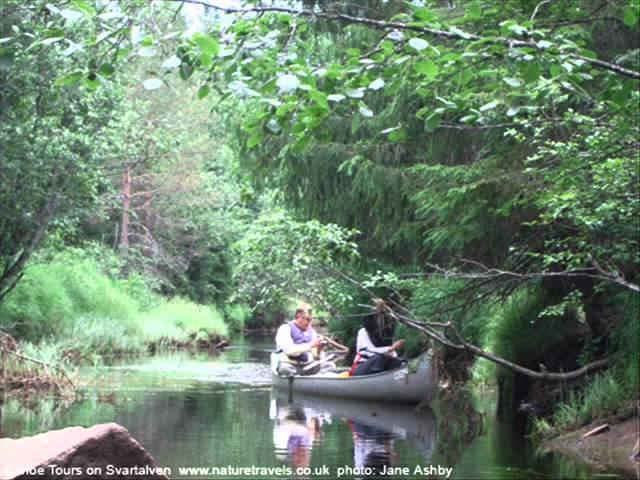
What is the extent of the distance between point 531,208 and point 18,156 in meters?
8.69

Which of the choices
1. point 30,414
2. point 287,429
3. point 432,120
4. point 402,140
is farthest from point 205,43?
point 30,414

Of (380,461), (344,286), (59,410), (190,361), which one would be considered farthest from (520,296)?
(190,361)

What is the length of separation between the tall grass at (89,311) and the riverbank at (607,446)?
11.0 meters

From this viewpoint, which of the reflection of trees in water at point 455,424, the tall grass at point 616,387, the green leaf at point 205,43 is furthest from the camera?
the tall grass at point 616,387

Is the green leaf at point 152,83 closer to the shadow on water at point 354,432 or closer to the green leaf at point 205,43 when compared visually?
the green leaf at point 205,43

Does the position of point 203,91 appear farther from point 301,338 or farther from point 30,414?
point 301,338

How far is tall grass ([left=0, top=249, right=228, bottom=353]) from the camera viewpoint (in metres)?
21.9

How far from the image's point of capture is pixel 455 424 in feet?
45.9

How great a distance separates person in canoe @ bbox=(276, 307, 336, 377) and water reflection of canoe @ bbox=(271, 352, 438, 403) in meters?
0.85

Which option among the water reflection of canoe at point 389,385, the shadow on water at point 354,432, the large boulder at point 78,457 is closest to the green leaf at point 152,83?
the large boulder at point 78,457

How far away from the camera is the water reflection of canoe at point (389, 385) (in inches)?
647

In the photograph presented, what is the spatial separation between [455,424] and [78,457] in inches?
337

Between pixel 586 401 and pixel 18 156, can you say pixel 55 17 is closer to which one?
pixel 586 401

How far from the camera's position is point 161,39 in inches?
182
